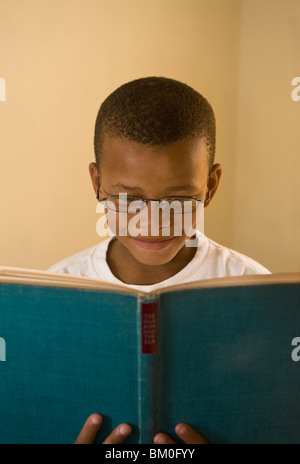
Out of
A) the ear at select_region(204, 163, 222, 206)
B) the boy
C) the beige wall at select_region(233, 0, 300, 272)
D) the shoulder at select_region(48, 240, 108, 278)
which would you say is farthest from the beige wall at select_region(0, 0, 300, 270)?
the ear at select_region(204, 163, 222, 206)

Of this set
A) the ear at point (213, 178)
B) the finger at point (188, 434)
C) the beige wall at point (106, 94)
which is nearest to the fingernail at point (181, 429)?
the finger at point (188, 434)

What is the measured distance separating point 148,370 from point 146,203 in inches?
15.0

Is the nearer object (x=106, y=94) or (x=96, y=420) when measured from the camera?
(x=96, y=420)

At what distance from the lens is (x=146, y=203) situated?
3.05 ft

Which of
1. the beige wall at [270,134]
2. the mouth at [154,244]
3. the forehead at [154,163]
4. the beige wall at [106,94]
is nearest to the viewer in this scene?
the forehead at [154,163]

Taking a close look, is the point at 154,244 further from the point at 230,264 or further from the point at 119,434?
the point at 119,434

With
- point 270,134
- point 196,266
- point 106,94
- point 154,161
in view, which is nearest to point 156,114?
point 154,161

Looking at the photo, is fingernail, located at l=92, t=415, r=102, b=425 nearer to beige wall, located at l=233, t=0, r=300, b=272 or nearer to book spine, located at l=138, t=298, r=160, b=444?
book spine, located at l=138, t=298, r=160, b=444

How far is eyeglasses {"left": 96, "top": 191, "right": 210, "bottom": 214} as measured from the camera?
935 mm

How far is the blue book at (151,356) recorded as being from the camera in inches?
25.6

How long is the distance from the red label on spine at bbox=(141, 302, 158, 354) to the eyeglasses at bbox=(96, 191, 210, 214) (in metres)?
0.34

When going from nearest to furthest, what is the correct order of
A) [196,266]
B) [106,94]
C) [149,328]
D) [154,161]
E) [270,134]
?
[149,328], [154,161], [196,266], [106,94], [270,134]

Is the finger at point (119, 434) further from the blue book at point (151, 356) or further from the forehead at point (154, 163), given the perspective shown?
the forehead at point (154, 163)

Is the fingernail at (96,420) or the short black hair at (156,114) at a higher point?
the short black hair at (156,114)
